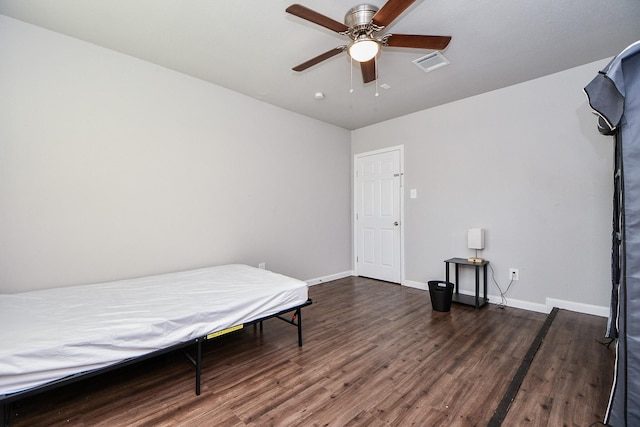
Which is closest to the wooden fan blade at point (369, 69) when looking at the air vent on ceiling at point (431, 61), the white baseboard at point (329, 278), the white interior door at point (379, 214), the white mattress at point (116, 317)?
the air vent on ceiling at point (431, 61)

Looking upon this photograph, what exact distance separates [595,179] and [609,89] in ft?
6.90

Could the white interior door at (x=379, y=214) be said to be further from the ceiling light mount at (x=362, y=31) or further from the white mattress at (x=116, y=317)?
the ceiling light mount at (x=362, y=31)

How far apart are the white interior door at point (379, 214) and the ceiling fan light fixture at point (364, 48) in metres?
2.52

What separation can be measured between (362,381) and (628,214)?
5.76 ft

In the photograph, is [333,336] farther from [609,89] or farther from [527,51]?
[527,51]

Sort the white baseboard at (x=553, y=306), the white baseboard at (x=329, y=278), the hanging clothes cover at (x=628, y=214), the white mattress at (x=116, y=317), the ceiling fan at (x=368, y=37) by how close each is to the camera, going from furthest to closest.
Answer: the white baseboard at (x=329, y=278) → the white baseboard at (x=553, y=306) → the ceiling fan at (x=368, y=37) → the white mattress at (x=116, y=317) → the hanging clothes cover at (x=628, y=214)

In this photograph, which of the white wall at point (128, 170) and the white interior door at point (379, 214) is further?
the white interior door at point (379, 214)

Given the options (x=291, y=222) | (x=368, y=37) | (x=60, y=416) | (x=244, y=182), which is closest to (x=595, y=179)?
(x=368, y=37)

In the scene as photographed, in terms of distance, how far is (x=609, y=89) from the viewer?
55.0 inches

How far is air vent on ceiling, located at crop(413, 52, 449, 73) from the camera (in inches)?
108

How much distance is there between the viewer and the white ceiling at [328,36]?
211 cm

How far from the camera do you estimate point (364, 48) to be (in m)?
2.08

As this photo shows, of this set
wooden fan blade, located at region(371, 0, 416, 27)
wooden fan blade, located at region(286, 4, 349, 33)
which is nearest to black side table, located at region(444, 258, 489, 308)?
wooden fan blade, located at region(371, 0, 416, 27)

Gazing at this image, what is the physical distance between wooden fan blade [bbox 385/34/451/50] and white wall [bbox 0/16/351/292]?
7.20ft
